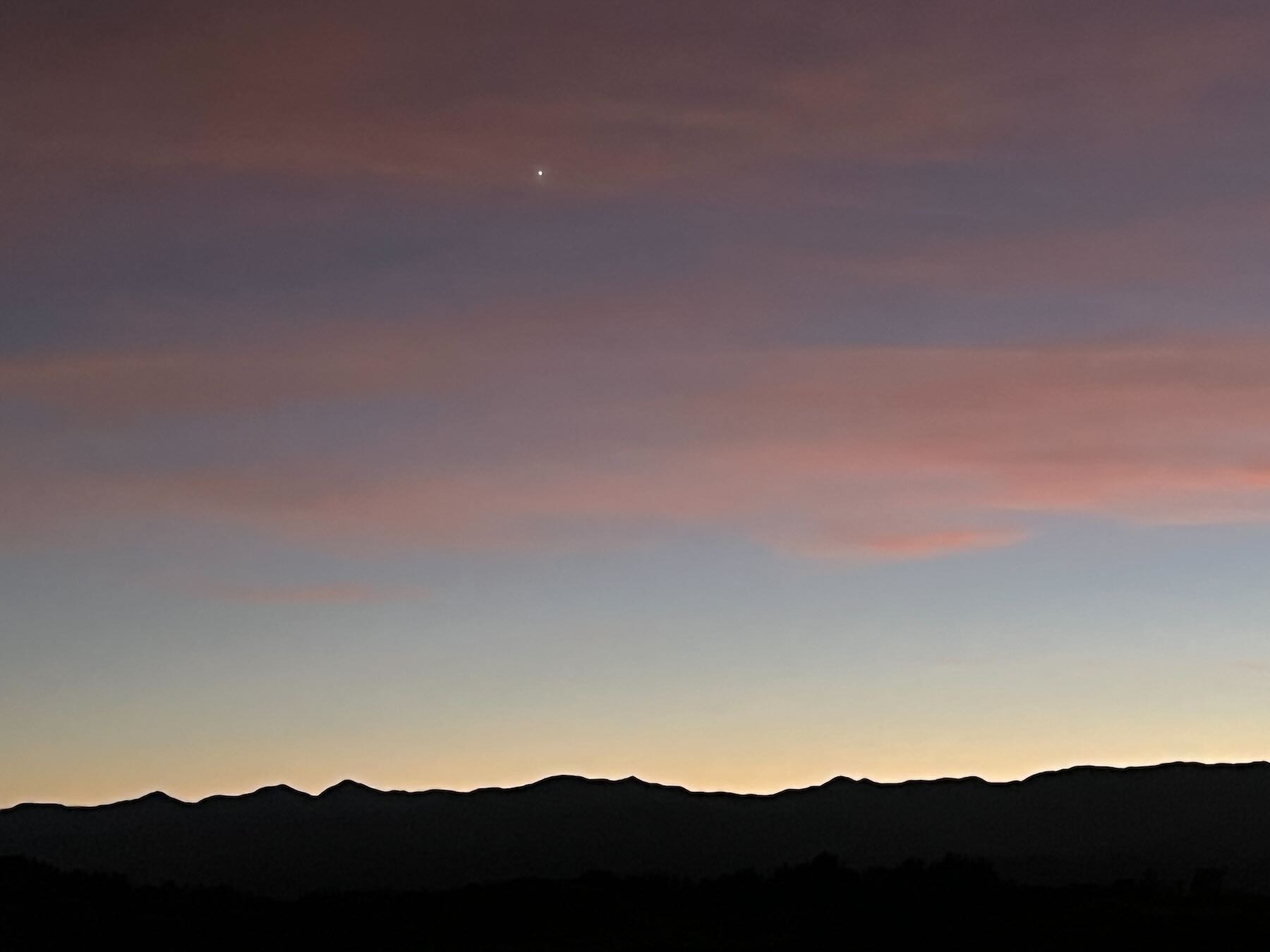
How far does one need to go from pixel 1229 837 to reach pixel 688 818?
148 feet

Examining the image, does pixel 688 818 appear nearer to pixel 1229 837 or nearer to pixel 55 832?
pixel 1229 837

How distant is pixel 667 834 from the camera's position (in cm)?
15012

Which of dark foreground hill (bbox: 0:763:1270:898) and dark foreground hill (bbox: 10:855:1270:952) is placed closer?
dark foreground hill (bbox: 10:855:1270:952)

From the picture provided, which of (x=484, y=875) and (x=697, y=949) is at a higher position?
(x=484, y=875)

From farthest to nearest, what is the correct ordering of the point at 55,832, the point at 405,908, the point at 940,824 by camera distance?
the point at 55,832 < the point at 940,824 < the point at 405,908

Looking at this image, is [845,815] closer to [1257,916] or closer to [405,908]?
[405,908]

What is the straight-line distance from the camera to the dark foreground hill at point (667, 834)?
129875mm

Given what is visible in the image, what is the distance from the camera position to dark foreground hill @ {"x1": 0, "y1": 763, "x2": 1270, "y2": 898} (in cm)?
12988

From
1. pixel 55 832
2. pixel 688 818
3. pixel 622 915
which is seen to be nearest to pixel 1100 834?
pixel 688 818

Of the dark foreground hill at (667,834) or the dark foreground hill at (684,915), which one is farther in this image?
the dark foreground hill at (667,834)

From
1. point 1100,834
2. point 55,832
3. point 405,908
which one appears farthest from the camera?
point 55,832

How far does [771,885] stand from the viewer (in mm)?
96250

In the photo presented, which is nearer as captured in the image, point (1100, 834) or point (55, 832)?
point (1100, 834)

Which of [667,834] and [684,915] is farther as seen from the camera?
[667,834]
